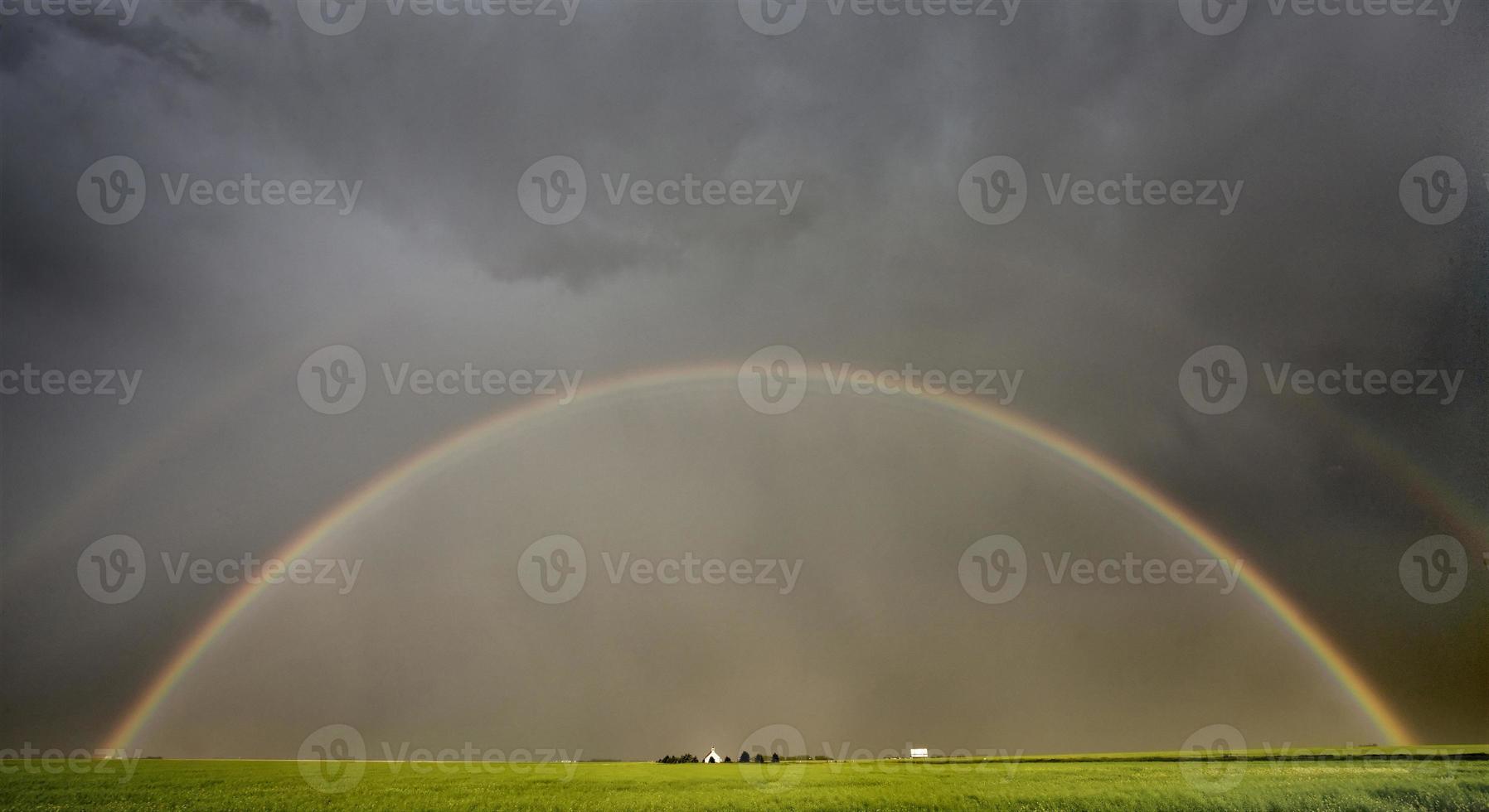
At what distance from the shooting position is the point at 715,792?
27.7m

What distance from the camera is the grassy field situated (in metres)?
25.0

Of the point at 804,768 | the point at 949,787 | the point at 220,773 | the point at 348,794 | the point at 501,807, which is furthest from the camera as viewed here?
the point at 804,768

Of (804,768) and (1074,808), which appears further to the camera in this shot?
(804,768)

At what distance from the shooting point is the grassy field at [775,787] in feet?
82.2

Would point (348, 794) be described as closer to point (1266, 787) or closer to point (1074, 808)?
point (1074, 808)

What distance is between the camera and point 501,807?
24.2 metres

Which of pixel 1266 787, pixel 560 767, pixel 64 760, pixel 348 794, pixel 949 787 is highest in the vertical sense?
pixel 1266 787

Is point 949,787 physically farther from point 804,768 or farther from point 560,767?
point 560,767

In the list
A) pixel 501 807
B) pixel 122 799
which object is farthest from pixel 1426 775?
pixel 122 799

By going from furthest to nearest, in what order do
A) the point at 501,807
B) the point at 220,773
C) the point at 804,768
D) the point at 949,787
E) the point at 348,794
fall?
1. the point at 804,768
2. the point at 220,773
3. the point at 949,787
4. the point at 348,794
5. the point at 501,807

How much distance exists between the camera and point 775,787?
28609mm

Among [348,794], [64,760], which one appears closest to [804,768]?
[348,794]

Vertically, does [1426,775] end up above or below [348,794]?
above

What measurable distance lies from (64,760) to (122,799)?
39.0 ft
